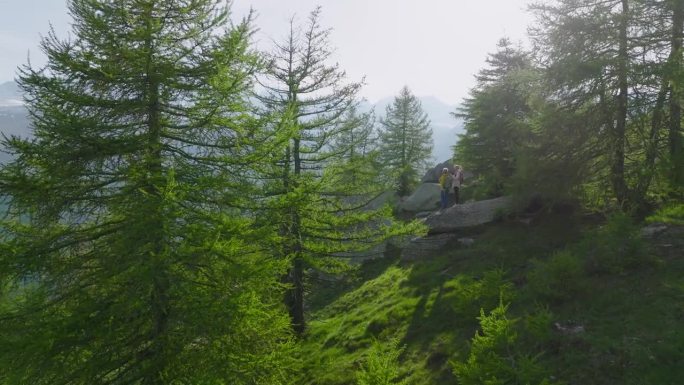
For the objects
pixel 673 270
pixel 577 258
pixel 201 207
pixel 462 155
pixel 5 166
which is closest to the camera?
pixel 5 166

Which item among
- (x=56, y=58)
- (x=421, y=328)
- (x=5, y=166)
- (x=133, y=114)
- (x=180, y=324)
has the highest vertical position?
(x=56, y=58)

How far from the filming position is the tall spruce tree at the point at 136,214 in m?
6.77

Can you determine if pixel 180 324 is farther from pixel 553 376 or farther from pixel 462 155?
pixel 462 155

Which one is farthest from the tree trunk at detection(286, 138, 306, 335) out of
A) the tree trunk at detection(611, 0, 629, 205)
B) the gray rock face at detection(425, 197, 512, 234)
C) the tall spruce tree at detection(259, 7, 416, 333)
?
the tree trunk at detection(611, 0, 629, 205)

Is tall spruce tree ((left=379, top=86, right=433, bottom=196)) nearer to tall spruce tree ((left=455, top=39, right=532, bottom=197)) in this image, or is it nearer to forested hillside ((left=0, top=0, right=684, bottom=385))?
tall spruce tree ((left=455, top=39, right=532, bottom=197))

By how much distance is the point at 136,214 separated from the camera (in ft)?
22.3

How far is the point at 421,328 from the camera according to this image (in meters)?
11.7

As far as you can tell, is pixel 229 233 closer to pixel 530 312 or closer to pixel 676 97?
pixel 530 312

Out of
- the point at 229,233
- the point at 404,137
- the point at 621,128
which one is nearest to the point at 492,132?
the point at 621,128

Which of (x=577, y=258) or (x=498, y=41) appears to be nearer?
(x=577, y=258)

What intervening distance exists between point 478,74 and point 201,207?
77.6ft

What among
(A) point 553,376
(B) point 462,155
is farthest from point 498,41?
(A) point 553,376

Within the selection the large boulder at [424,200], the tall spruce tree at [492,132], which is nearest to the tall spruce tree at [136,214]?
the tall spruce tree at [492,132]

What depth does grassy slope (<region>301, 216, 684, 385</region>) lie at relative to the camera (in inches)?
286
